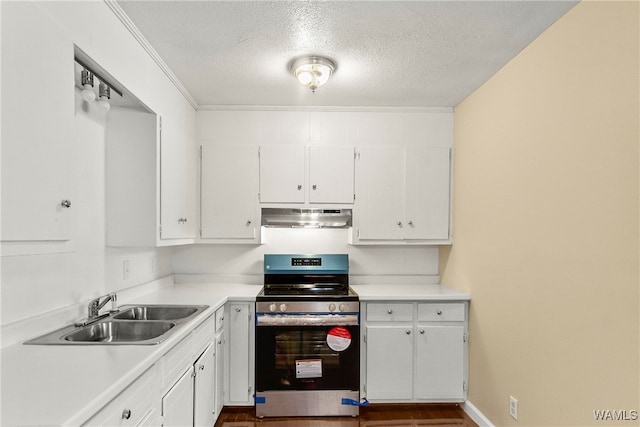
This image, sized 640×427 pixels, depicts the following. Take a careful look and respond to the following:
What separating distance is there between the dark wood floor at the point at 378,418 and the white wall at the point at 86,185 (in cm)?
123

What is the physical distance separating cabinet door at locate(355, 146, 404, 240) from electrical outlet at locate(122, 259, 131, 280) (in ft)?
5.78

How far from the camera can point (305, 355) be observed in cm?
287

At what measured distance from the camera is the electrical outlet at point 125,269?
252 cm

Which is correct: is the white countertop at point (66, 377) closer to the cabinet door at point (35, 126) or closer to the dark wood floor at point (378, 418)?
the cabinet door at point (35, 126)

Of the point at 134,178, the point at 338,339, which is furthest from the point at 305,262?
the point at 134,178

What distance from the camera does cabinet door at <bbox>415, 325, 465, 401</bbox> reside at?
9.70ft

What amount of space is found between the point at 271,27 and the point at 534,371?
2329 mm

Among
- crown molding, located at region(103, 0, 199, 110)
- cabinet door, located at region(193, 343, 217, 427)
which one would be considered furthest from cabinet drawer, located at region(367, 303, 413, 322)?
crown molding, located at region(103, 0, 199, 110)

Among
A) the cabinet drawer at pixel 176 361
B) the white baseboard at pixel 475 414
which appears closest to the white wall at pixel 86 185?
the cabinet drawer at pixel 176 361

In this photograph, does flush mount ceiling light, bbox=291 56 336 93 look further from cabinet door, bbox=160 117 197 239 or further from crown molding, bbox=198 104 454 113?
cabinet door, bbox=160 117 197 239

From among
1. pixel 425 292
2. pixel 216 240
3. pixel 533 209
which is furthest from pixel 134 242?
pixel 533 209

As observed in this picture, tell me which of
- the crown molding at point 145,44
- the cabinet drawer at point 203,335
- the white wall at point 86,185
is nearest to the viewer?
the white wall at point 86,185

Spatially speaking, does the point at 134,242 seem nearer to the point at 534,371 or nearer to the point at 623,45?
the point at 534,371

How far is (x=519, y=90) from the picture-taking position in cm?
229
